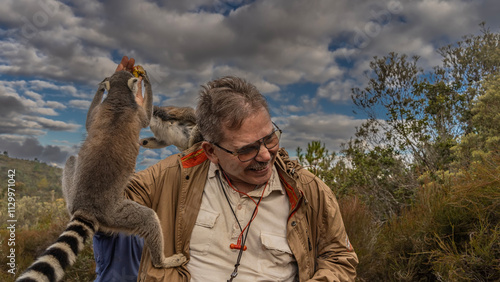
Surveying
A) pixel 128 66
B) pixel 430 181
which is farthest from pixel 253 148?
pixel 430 181

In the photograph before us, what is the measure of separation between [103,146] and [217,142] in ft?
5.84

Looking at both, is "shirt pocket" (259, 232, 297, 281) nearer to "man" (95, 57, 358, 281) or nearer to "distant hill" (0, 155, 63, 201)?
"man" (95, 57, 358, 281)

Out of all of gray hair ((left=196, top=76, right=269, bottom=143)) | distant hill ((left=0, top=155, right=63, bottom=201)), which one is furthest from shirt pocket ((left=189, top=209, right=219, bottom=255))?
distant hill ((left=0, top=155, right=63, bottom=201))

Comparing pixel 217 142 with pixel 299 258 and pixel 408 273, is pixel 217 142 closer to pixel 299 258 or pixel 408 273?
pixel 299 258

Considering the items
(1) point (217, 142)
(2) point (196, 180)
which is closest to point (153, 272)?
(2) point (196, 180)

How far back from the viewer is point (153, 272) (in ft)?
11.2

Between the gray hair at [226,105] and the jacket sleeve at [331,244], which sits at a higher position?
the gray hair at [226,105]

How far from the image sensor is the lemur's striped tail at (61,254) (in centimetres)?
298

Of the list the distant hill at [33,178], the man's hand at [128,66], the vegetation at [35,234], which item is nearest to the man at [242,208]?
the man's hand at [128,66]

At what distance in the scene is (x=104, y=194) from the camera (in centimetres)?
396

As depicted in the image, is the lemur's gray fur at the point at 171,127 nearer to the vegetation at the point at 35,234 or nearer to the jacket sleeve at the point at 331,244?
the vegetation at the point at 35,234

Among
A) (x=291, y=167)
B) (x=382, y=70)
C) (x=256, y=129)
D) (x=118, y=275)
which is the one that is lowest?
(x=118, y=275)

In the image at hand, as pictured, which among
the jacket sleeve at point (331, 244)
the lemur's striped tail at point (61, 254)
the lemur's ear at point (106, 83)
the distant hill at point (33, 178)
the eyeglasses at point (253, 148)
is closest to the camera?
the lemur's striped tail at point (61, 254)

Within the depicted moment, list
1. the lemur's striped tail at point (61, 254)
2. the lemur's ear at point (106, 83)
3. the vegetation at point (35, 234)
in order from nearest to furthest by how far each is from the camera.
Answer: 1. the lemur's striped tail at point (61, 254)
2. the lemur's ear at point (106, 83)
3. the vegetation at point (35, 234)
